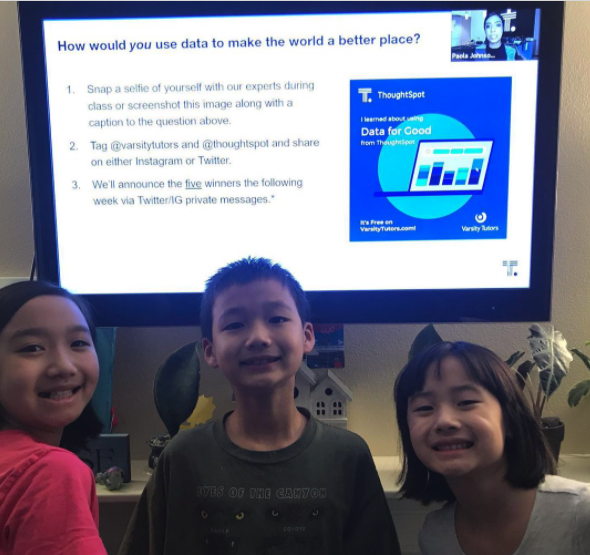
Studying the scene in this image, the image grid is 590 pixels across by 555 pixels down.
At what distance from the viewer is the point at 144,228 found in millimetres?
1100

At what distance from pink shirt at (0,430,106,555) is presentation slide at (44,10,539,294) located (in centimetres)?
51

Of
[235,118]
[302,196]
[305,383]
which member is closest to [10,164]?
[235,118]

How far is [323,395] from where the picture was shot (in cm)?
116

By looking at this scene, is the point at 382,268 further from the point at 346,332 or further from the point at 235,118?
the point at 235,118

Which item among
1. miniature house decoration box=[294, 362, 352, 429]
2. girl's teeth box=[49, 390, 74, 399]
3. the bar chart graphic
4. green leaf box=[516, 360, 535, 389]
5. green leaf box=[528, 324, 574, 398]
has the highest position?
the bar chart graphic

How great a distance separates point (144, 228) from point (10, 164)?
44 cm

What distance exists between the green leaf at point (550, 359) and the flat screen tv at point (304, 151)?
0.28 feet

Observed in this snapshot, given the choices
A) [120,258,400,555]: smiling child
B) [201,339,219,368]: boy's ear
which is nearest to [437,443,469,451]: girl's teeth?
[120,258,400,555]: smiling child

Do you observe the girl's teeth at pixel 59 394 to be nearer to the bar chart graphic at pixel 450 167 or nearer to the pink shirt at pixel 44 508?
the pink shirt at pixel 44 508

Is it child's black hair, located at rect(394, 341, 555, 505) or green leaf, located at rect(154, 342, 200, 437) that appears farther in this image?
green leaf, located at rect(154, 342, 200, 437)

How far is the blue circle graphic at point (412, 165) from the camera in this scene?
3.44 feet

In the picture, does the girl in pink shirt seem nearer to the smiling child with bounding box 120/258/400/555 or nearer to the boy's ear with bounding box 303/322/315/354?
the smiling child with bounding box 120/258/400/555

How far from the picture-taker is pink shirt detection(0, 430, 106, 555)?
603mm

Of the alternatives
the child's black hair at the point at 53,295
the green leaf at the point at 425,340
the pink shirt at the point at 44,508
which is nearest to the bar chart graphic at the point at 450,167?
the green leaf at the point at 425,340
